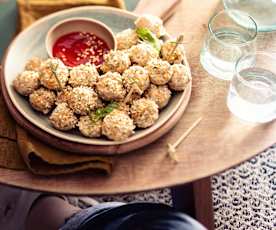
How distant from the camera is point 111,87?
82 centimetres

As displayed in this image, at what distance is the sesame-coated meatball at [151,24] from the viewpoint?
91 centimetres

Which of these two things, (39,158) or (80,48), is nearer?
(39,158)

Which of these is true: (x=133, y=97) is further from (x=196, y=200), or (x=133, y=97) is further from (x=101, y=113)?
(x=196, y=200)

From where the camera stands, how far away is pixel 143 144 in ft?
2.68

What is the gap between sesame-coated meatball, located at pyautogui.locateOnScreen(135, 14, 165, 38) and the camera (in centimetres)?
91

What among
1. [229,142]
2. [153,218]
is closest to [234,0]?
[229,142]

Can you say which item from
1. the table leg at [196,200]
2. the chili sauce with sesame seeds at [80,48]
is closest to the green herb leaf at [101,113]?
the chili sauce with sesame seeds at [80,48]

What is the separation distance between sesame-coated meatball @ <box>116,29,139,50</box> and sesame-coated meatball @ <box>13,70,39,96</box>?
0.15m

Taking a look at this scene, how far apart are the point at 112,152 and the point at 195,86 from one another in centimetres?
20

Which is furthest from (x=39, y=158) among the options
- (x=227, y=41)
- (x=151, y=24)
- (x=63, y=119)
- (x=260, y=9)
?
(x=260, y=9)

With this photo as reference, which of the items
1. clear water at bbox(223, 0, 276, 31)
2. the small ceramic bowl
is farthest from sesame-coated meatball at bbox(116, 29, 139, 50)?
clear water at bbox(223, 0, 276, 31)

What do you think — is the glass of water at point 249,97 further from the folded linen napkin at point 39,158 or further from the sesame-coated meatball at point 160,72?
the folded linen napkin at point 39,158

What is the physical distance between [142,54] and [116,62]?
0.04 m

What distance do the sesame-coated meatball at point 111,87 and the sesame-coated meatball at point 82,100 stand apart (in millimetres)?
15
